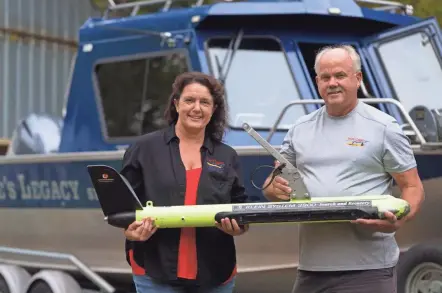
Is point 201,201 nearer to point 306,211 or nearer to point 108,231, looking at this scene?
point 306,211

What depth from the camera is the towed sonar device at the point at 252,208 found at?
3490mm

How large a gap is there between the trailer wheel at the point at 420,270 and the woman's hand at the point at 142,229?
2.20 metres

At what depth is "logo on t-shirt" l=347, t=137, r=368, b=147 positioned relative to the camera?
357cm

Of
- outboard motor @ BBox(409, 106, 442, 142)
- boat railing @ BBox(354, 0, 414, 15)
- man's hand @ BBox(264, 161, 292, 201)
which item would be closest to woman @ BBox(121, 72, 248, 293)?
man's hand @ BBox(264, 161, 292, 201)

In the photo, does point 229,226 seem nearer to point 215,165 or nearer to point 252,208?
point 252,208

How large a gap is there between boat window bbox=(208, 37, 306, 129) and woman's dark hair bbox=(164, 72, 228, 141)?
2198mm

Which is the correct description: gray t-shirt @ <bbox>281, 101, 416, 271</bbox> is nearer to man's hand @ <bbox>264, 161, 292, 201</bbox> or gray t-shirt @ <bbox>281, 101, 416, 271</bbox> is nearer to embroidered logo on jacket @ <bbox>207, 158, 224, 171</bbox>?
man's hand @ <bbox>264, 161, 292, 201</bbox>

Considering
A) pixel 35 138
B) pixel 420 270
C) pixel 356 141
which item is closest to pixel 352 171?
pixel 356 141

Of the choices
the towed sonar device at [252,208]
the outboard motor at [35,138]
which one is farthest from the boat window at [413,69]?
the towed sonar device at [252,208]

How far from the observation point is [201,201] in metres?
3.78

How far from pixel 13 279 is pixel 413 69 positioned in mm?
3525

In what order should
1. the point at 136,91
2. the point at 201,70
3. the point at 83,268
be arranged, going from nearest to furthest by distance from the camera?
1. the point at 201,70
2. the point at 83,268
3. the point at 136,91

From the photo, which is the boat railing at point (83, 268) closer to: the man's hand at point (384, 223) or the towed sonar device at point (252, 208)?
the towed sonar device at point (252, 208)

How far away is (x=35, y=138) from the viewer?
7844 millimetres
